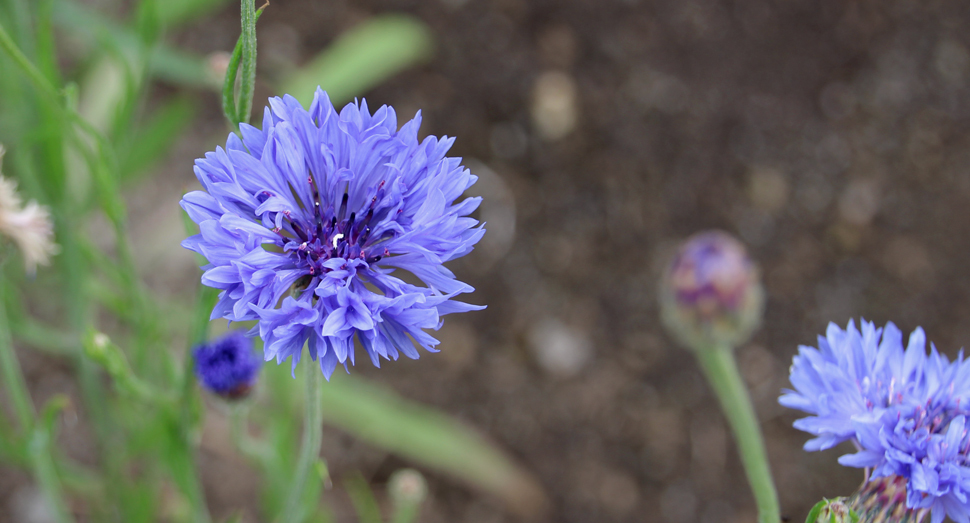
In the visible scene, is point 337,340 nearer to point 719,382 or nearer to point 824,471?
point 719,382

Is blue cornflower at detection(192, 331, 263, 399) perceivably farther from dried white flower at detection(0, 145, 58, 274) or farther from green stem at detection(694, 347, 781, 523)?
green stem at detection(694, 347, 781, 523)

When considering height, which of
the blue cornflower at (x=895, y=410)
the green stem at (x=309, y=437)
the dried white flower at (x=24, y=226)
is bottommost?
the green stem at (x=309, y=437)

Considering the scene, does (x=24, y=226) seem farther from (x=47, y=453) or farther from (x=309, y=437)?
(x=309, y=437)

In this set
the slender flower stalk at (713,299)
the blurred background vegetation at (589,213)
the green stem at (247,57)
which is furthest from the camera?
the blurred background vegetation at (589,213)

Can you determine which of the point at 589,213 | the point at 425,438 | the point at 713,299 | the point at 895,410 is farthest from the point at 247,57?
the point at 589,213

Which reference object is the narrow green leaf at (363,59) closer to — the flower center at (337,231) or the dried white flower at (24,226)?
the dried white flower at (24,226)

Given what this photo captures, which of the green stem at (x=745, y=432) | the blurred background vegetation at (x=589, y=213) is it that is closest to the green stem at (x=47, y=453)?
the blurred background vegetation at (x=589, y=213)

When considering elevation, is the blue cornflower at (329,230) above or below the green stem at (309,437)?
above
